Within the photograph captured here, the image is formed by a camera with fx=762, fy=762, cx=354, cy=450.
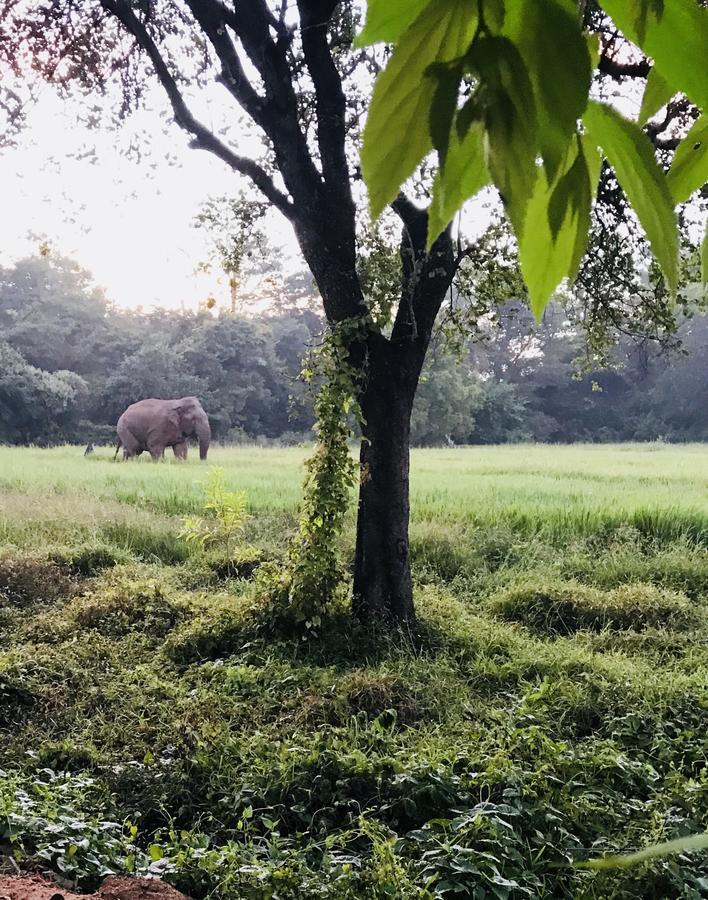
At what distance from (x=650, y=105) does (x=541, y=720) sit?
2.98m

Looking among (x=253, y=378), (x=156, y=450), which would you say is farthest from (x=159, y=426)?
(x=253, y=378)

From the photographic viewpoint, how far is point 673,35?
244 mm

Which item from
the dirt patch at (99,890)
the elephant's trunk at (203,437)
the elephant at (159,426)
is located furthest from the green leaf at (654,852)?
the elephant's trunk at (203,437)

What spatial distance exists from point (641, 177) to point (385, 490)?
3798mm

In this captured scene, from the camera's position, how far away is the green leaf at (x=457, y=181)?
0.25 meters

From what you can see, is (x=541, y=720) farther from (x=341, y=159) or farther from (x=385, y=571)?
(x=341, y=159)

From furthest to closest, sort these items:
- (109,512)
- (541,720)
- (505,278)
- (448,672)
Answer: (109,512)
(505,278)
(448,672)
(541,720)

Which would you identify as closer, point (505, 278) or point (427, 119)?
point (427, 119)

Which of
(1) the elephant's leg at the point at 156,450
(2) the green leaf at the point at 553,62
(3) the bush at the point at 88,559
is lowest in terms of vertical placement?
(3) the bush at the point at 88,559

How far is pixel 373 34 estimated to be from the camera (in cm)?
25

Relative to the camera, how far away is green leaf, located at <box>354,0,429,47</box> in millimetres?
242

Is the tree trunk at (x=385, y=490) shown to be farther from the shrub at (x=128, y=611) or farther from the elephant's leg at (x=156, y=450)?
the elephant's leg at (x=156, y=450)

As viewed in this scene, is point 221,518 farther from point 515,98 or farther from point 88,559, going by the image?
point 515,98

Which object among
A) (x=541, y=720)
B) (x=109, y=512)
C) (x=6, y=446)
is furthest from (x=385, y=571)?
(x=6, y=446)
